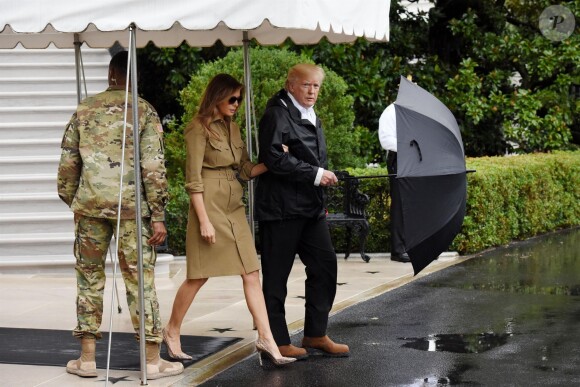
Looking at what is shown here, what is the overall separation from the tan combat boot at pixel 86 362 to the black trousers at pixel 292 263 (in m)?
1.27

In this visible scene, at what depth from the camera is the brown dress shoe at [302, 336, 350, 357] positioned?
8.38 meters

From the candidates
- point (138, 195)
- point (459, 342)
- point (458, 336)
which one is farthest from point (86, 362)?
point (458, 336)

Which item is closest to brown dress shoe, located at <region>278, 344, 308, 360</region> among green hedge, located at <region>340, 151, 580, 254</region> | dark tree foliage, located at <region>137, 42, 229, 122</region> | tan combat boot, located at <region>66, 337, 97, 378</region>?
tan combat boot, located at <region>66, 337, 97, 378</region>

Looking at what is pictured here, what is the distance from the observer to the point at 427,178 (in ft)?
26.5

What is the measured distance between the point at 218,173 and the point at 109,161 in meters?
0.88

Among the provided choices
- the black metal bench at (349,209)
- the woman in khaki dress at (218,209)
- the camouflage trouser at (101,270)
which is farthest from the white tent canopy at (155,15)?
the black metal bench at (349,209)

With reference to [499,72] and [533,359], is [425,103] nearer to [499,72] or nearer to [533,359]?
[533,359]

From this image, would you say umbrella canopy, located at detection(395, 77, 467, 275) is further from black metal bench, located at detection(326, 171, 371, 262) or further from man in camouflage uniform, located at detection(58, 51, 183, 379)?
black metal bench, located at detection(326, 171, 371, 262)

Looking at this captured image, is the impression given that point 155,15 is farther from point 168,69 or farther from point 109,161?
point 168,69

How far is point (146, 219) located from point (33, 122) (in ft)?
29.2

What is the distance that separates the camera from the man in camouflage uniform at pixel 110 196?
24.3ft

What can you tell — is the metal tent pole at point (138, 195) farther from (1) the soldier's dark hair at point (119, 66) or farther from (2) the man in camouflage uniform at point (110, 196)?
(1) the soldier's dark hair at point (119, 66)

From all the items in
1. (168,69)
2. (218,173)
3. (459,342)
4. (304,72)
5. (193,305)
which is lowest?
(459,342)

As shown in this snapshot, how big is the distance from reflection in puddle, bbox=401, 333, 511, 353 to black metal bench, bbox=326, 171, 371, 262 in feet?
15.0
